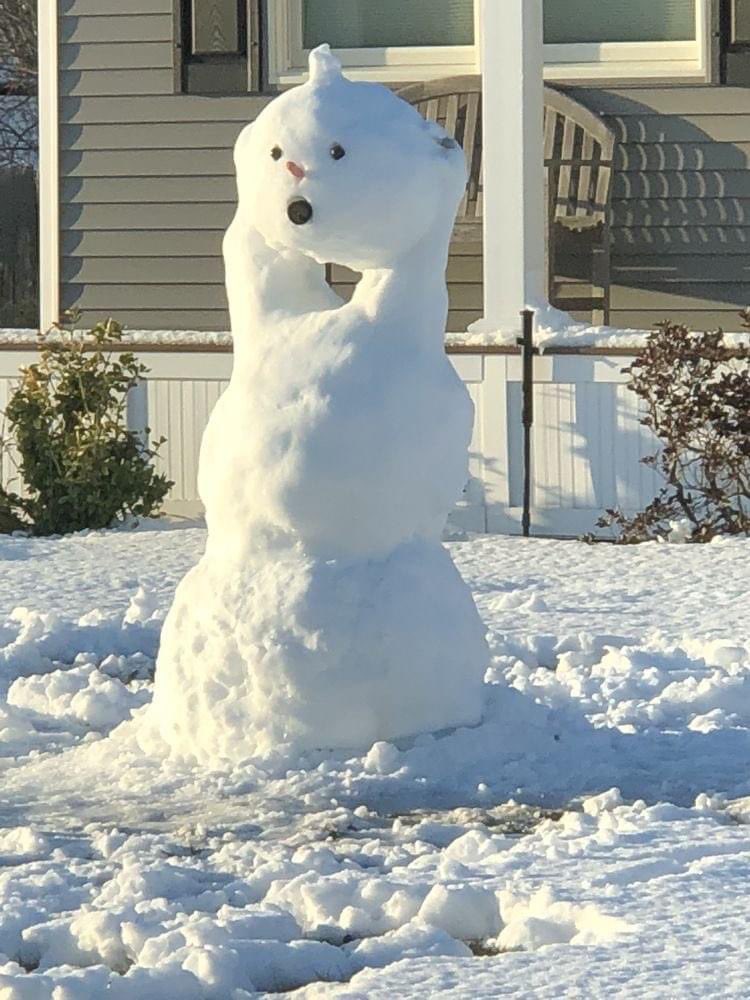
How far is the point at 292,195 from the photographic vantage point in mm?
5617

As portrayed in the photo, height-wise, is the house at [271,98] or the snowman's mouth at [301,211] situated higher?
the house at [271,98]

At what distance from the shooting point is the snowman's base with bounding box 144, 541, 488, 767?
551cm

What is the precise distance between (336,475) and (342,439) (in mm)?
97

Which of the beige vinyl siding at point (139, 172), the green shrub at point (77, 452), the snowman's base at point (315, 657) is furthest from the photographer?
the beige vinyl siding at point (139, 172)

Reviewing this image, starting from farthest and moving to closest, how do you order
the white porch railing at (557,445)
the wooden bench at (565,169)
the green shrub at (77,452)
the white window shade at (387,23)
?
the white window shade at (387,23), the wooden bench at (565,169), the green shrub at (77,452), the white porch railing at (557,445)

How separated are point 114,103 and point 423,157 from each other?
7.68 meters

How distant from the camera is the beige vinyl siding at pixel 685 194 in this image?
41.0 ft

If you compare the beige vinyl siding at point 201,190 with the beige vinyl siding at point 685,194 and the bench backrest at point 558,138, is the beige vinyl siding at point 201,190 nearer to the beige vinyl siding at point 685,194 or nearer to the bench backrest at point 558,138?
the beige vinyl siding at point 685,194

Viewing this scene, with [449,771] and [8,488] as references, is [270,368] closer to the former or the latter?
[449,771]

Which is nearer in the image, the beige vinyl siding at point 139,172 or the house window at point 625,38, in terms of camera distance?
the house window at point 625,38

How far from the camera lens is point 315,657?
550cm

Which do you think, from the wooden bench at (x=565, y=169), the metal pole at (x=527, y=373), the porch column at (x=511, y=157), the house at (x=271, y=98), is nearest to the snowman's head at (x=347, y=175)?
the metal pole at (x=527, y=373)

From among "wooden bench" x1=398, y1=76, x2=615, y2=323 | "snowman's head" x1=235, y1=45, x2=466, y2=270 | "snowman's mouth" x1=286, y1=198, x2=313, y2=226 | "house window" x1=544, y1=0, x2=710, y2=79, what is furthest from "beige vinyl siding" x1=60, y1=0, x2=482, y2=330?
"snowman's mouth" x1=286, y1=198, x2=313, y2=226

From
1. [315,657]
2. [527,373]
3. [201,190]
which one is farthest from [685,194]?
[315,657]
